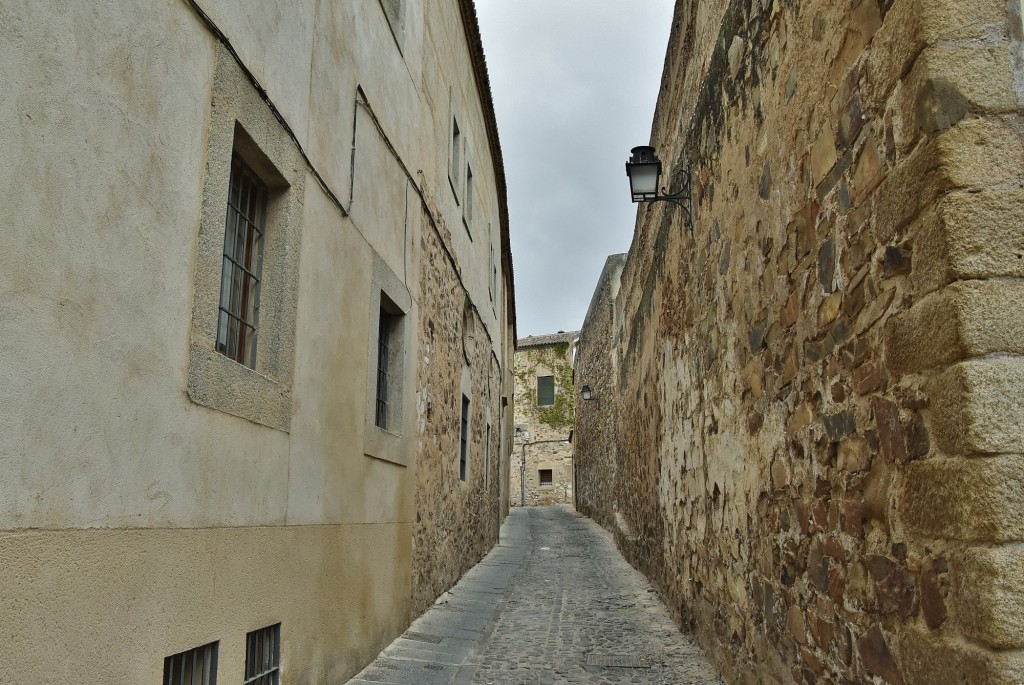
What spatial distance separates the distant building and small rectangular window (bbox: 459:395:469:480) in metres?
20.1

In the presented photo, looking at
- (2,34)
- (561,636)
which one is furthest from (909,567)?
(561,636)

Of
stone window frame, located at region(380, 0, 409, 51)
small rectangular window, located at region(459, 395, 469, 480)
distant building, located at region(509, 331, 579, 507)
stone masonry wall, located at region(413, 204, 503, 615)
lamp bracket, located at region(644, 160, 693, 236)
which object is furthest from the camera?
distant building, located at region(509, 331, 579, 507)

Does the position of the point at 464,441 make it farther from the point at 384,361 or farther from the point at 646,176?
the point at 646,176

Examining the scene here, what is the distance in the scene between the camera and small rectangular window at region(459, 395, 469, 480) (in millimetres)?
9375

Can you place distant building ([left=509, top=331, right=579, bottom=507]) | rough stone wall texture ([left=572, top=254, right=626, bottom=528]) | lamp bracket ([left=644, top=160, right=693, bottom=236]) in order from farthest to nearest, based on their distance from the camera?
distant building ([left=509, top=331, right=579, bottom=507]) → rough stone wall texture ([left=572, top=254, right=626, bottom=528]) → lamp bracket ([left=644, top=160, right=693, bottom=236])

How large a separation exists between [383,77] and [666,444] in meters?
4.08

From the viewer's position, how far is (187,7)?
2.86m

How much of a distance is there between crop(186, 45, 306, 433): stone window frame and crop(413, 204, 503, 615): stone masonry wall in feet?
9.74

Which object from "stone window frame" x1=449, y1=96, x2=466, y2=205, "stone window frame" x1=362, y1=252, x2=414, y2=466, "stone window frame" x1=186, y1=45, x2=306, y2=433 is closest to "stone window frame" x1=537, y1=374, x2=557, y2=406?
"stone window frame" x1=449, y1=96, x2=466, y2=205

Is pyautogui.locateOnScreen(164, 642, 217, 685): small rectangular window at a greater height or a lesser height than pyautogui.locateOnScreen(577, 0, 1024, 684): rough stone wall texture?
lesser

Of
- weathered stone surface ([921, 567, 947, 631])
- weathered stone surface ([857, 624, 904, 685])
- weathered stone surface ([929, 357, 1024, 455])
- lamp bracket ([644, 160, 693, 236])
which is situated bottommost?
weathered stone surface ([857, 624, 904, 685])

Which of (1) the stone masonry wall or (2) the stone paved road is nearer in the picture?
(2) the stone paved road

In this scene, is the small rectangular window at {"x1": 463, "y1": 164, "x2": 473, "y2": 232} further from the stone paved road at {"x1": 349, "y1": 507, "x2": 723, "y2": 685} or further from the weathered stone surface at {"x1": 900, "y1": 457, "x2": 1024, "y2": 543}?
the weathered stone surface at {"x1": 900, "y1": 457, "x2": 1024, "y2": 543}

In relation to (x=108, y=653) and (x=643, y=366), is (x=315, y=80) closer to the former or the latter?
(x=108, y=653)
